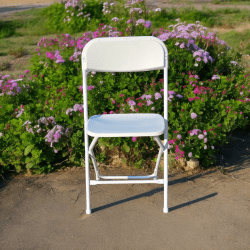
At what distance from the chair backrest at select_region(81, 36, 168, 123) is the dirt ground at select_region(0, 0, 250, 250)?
0.72 m

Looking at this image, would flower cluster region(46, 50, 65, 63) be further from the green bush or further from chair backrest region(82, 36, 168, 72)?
chair backrest region(82, 36, 168, 72)

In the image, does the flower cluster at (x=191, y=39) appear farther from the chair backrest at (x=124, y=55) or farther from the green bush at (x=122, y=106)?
the chair backrest at (x=124, y=55)

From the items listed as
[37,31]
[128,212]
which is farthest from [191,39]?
[37,31]

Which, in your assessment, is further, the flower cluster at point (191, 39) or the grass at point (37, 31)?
the grass at point (37, 31)

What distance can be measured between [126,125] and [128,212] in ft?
2.22

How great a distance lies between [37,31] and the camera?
8867 mm

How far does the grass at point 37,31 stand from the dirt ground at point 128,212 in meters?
3.07

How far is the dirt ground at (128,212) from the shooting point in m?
2.36

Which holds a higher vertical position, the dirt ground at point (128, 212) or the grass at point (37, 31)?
the grass at point (37, 31)

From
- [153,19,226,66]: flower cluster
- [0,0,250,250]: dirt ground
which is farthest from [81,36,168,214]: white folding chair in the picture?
[153,19,226,66]: flower cluster

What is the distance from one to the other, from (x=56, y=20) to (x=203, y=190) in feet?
24.0

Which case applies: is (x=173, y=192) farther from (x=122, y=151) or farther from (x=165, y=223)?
(x=122, y=151)

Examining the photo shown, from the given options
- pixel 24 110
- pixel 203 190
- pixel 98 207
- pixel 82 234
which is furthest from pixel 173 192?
pixel 24 110

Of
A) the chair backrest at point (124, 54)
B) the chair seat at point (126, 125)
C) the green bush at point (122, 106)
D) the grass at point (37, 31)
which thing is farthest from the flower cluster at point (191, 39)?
the grass at point (37, 31)
